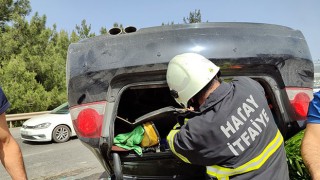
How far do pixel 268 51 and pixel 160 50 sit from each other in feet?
2.35

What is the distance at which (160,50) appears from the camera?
2291mm

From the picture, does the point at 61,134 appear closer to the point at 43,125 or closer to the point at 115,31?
the point at 43,125

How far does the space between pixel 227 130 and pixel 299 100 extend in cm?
96

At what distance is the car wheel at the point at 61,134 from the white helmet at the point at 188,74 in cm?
853

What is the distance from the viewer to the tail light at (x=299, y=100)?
8.02 ft

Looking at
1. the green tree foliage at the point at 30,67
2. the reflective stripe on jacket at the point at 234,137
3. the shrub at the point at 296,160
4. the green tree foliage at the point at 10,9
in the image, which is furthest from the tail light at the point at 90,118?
the green tree foliage at the point at 10,9

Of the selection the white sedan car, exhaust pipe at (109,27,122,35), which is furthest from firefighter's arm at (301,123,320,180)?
the white sedan car

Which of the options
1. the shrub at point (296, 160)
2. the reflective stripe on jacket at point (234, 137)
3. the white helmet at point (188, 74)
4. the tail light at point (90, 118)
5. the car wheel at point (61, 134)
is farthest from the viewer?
the car wheel at point (61, 134)

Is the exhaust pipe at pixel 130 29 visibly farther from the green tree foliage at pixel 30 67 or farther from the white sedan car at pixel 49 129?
the green tree foliage at pixel 30 67

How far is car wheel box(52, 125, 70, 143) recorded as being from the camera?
999cm

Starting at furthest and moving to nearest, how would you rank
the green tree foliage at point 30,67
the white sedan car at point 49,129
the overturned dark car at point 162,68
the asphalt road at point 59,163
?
Answer: the green tree foliage at point 30,67
the white sedan car at point 49,129
the asphalt road at point 59,163
the overturned dark car at point 162,68

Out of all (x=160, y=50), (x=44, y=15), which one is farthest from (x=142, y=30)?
(x=44, y=15)

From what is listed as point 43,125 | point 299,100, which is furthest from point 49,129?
A: point 299,100

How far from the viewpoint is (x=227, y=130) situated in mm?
1771
